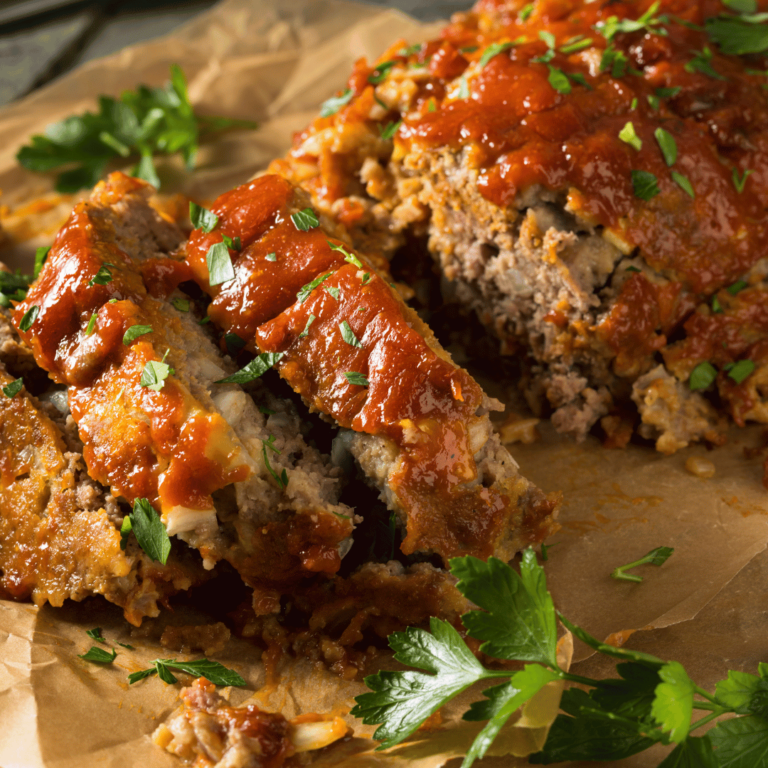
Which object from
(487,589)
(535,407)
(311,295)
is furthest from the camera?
(535,407)

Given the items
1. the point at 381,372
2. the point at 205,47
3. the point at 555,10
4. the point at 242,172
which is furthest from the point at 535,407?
the point at 205,47

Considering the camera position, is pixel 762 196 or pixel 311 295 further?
pixel 762 196

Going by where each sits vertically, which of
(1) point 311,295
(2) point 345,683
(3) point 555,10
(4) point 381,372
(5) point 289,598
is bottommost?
(2) point 345,683

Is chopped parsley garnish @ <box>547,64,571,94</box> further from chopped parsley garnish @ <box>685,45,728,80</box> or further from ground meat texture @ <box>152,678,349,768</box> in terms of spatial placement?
ground meat texture @ <box>152,678,349,768</box>

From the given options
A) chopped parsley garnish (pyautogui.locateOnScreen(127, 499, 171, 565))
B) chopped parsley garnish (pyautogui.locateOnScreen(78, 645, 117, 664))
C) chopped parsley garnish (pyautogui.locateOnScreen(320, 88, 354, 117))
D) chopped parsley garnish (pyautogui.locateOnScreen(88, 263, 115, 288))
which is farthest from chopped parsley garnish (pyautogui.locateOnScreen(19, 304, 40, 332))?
chopped parsley garnish (pyautogui.locateOnScreen(320, 88, 354, 117))

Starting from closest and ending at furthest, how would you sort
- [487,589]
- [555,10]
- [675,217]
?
[487,589] < [675,217] < [555,10]

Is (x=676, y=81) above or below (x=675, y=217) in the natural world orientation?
above

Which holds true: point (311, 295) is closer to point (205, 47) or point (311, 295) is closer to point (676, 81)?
point (676, 81)

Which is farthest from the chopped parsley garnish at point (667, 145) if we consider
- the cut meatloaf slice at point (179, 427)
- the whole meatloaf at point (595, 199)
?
the cut meatloaf slice at point (179, 427)
